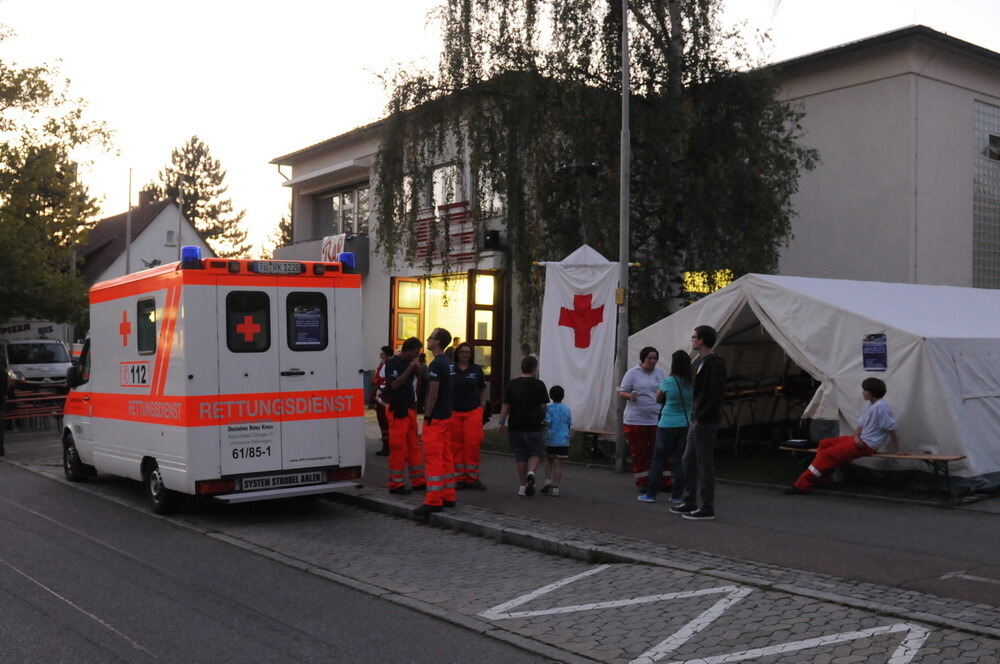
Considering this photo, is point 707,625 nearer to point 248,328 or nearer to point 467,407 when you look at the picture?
point 467,407

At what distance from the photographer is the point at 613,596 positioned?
7.45 metres

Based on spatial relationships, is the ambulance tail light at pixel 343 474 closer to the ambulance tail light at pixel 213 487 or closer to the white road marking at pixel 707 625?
the ambulance tail light at pixel 213 487

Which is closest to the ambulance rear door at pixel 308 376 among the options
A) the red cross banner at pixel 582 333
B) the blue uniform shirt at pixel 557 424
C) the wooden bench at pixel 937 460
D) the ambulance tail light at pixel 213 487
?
the ambulance tail light at pixel 213 487

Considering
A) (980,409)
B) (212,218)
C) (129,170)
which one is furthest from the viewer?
(212,218)

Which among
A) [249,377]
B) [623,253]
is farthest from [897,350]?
[249,377]

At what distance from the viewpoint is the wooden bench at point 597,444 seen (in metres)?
15.5

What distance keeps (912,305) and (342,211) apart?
21.1 m

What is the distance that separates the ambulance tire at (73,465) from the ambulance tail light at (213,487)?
14.5 feet

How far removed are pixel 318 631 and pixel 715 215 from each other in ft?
42.8


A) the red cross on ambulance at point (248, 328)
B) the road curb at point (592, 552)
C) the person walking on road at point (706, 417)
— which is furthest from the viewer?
the red cross on ambulance at point (248, 328)

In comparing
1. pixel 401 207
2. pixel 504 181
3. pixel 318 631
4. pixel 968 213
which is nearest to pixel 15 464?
pixel 401 207

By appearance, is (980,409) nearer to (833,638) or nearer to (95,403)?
(833,638)

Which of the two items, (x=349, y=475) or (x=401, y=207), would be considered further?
(x=401, y=207)

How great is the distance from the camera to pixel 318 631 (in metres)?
6.52
